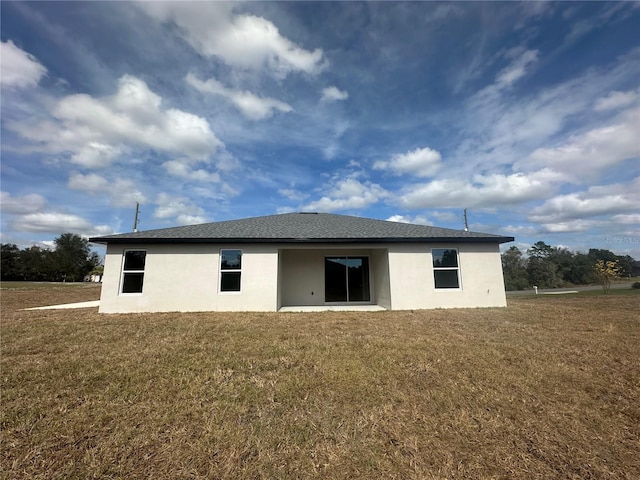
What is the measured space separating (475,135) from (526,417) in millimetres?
12725

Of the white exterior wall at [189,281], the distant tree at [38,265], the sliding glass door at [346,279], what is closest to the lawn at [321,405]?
the white exterior wall at [189,281]

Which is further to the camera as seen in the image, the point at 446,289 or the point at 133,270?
the point at 446,289

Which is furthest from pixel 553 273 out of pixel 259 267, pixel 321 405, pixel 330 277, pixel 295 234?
pixel 321 405

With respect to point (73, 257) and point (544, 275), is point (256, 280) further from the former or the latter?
point (73, 257)

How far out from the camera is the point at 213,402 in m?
3.67

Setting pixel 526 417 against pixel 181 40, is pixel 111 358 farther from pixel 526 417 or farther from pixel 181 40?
pixel 181 40

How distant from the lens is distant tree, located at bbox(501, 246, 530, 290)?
111 ft

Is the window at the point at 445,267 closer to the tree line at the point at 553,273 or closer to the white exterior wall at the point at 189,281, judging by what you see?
the white exterior wall at the point at 189,281

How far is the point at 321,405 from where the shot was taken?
3605 mm

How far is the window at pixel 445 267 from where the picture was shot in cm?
1104

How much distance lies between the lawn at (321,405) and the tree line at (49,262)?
59.3 meters

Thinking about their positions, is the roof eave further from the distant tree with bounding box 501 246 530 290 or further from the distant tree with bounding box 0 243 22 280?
the distant tree with bounding box 0 243 22 280

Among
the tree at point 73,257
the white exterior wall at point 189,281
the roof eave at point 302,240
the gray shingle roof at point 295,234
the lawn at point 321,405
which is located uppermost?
the tree at point 73,257

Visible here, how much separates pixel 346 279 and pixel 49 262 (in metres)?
61.8
